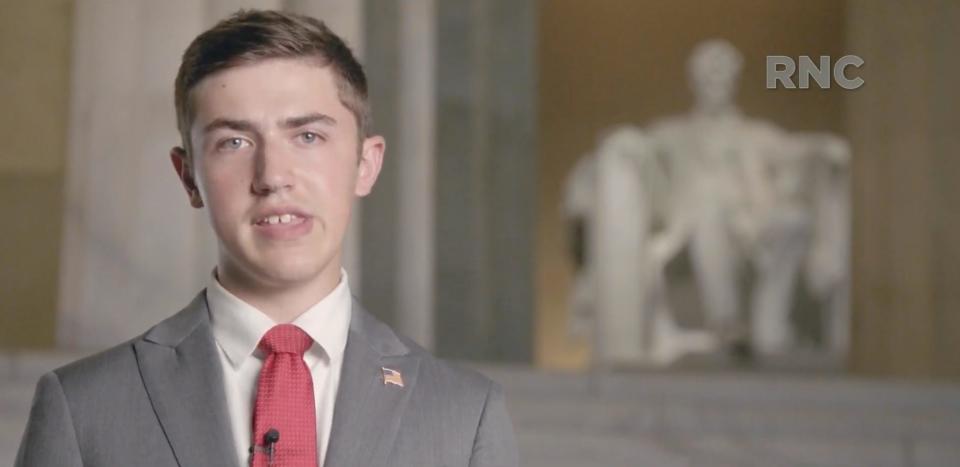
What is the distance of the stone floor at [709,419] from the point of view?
4336 mm

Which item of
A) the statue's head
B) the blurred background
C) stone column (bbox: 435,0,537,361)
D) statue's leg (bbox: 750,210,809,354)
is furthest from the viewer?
stone column (bbox: 435,0,537,361)

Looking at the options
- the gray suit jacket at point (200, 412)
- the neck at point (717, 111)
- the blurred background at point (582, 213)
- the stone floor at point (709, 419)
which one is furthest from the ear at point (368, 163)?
the neck at point (717, 111)

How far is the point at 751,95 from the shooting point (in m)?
12.1

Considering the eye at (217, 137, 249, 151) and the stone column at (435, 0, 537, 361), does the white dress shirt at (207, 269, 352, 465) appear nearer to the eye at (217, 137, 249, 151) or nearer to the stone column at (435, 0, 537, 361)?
the eye at (217, 137, 249, 151)

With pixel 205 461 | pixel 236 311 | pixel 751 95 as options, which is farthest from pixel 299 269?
pixel 751 95

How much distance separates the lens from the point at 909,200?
383 inches

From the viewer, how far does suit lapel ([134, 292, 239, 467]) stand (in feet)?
4.21

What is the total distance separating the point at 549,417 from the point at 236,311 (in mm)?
3522

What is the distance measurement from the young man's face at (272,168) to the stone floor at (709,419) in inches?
113

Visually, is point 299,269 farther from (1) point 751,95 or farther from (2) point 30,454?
(1) point 751,95

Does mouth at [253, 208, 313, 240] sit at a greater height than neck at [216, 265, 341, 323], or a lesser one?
greater

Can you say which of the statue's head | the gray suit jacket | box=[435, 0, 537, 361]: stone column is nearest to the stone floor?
the gray suit jacket

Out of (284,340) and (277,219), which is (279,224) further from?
(284,340)

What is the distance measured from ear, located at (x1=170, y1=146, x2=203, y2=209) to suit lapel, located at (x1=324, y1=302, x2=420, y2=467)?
189 mm
